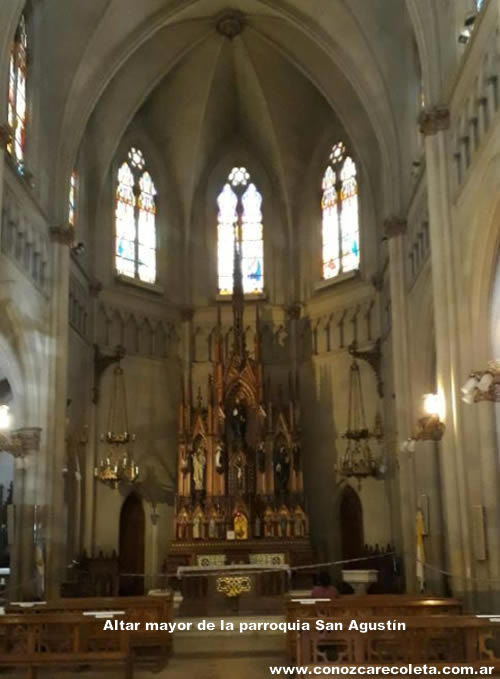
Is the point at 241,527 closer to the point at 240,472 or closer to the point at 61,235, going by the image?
the point at 240,472

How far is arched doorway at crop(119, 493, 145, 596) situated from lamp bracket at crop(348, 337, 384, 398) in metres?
8.60

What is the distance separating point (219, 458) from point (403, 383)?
22.7 ft

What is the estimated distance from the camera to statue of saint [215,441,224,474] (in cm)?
2725

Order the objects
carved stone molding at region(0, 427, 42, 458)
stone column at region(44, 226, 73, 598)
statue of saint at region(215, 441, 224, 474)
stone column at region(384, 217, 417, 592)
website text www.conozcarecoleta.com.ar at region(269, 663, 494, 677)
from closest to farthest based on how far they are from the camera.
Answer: website text www.conozcarecoleta.com.ar at region(269, 663, 494, 677), carved stone molding at region(0, 427, 42, 458), stone column at region(44, 226, 73, 598), stone column at region(384, 217, 417, 592), statue of saint at region(215, 441, 224, 474)

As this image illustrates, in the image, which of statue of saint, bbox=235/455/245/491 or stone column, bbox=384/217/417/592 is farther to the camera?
statue of saint, bbox=235/455/245/491

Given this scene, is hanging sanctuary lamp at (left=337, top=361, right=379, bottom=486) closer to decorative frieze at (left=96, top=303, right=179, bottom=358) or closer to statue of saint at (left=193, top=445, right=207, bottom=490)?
statue of saint at (left=193, top=445, right=207, bottom=490)

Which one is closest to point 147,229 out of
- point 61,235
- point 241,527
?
point 61,235

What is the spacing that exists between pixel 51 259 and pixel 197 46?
10159 millimetres

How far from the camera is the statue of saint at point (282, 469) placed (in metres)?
27.5

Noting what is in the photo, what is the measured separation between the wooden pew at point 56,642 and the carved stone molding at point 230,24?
2117cm

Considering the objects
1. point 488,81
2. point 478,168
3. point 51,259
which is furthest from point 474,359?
point 51,259

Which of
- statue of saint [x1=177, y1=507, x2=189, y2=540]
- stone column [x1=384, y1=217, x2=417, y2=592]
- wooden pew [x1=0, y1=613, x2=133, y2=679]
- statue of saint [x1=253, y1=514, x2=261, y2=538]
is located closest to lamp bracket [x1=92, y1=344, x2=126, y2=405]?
statue of saint [x1=177, y1=507, x2=189, y2=540]

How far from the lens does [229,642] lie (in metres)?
17.2

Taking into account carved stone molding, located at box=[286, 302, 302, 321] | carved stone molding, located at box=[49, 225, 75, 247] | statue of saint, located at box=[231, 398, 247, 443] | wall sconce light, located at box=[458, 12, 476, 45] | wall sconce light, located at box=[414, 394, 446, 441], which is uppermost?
wall sconce light, located at box=[458, 12, 476, 45]
